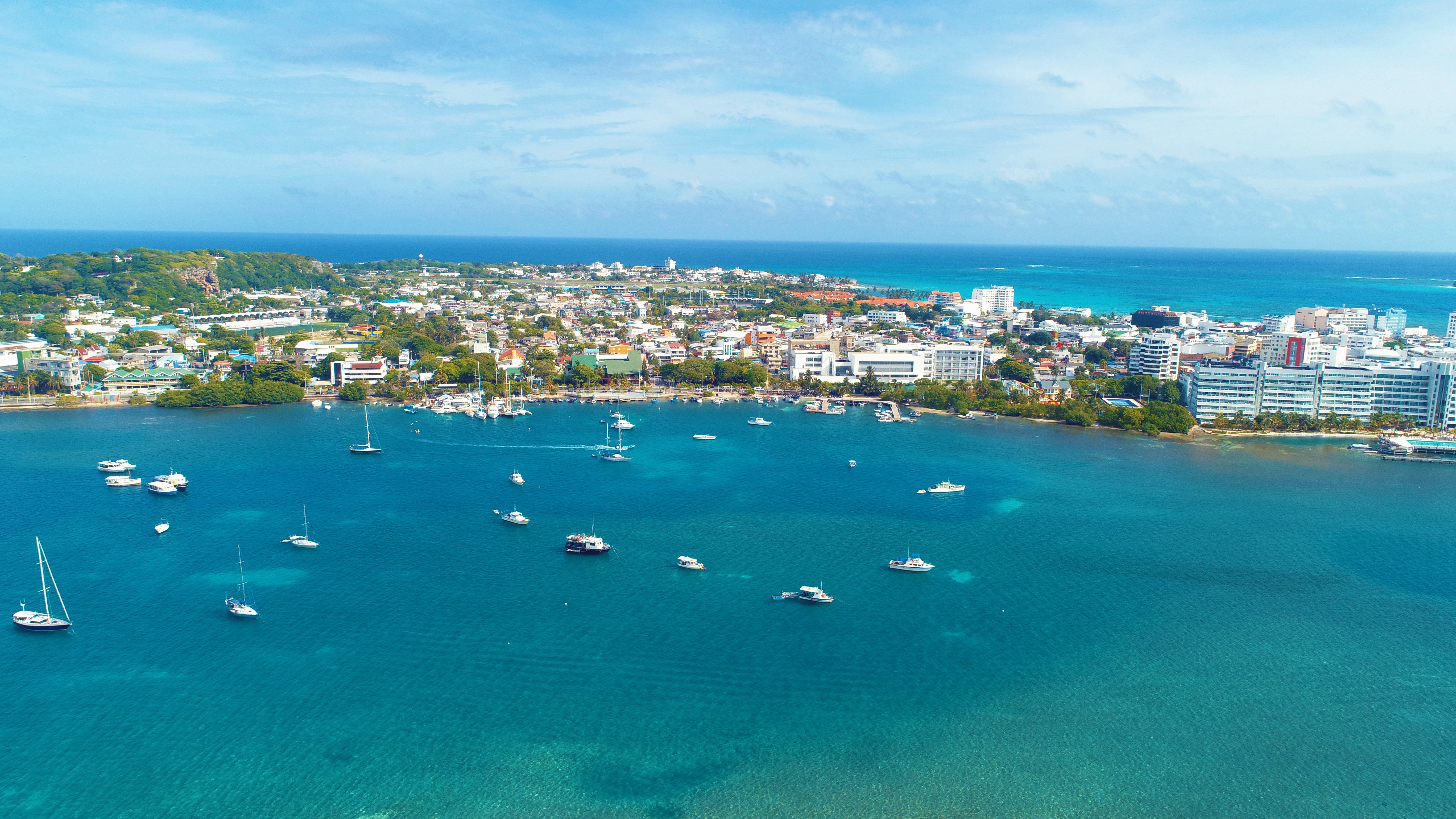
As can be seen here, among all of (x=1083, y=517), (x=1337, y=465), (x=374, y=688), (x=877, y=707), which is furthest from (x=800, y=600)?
(x=1337, y=465)

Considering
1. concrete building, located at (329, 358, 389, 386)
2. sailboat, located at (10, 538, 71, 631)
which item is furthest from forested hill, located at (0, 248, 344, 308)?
sailboat, located at (10, 538, 71, 631)

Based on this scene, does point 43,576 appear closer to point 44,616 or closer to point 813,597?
point 44,616

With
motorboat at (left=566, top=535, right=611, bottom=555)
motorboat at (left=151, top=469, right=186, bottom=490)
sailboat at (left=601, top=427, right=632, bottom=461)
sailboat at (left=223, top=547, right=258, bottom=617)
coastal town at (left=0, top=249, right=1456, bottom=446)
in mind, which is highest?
coastal town at (left=0, top=249, right=1456, bottom=446)

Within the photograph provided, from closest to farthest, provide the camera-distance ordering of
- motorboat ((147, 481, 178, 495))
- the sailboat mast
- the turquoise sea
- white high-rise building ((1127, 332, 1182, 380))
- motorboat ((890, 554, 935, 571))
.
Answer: the turquoise sea
the sailboat mast
motorboat ((890, 554, 935, 571))
motorboat ((147, 481, 178, 495))
white high-rise building ((1127, 332, 1182, 380))

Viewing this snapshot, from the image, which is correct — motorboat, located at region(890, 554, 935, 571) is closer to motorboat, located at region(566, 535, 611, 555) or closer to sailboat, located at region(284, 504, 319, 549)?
motorboat, located at region(566, 535, 611, 555)

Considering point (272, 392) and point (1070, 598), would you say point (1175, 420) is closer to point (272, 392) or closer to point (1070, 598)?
point (1070, 598)

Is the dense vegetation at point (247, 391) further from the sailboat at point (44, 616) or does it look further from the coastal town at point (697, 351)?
the sailboat at point (44, 616)

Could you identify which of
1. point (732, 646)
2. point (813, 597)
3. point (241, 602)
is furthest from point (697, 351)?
point (732, 646)
